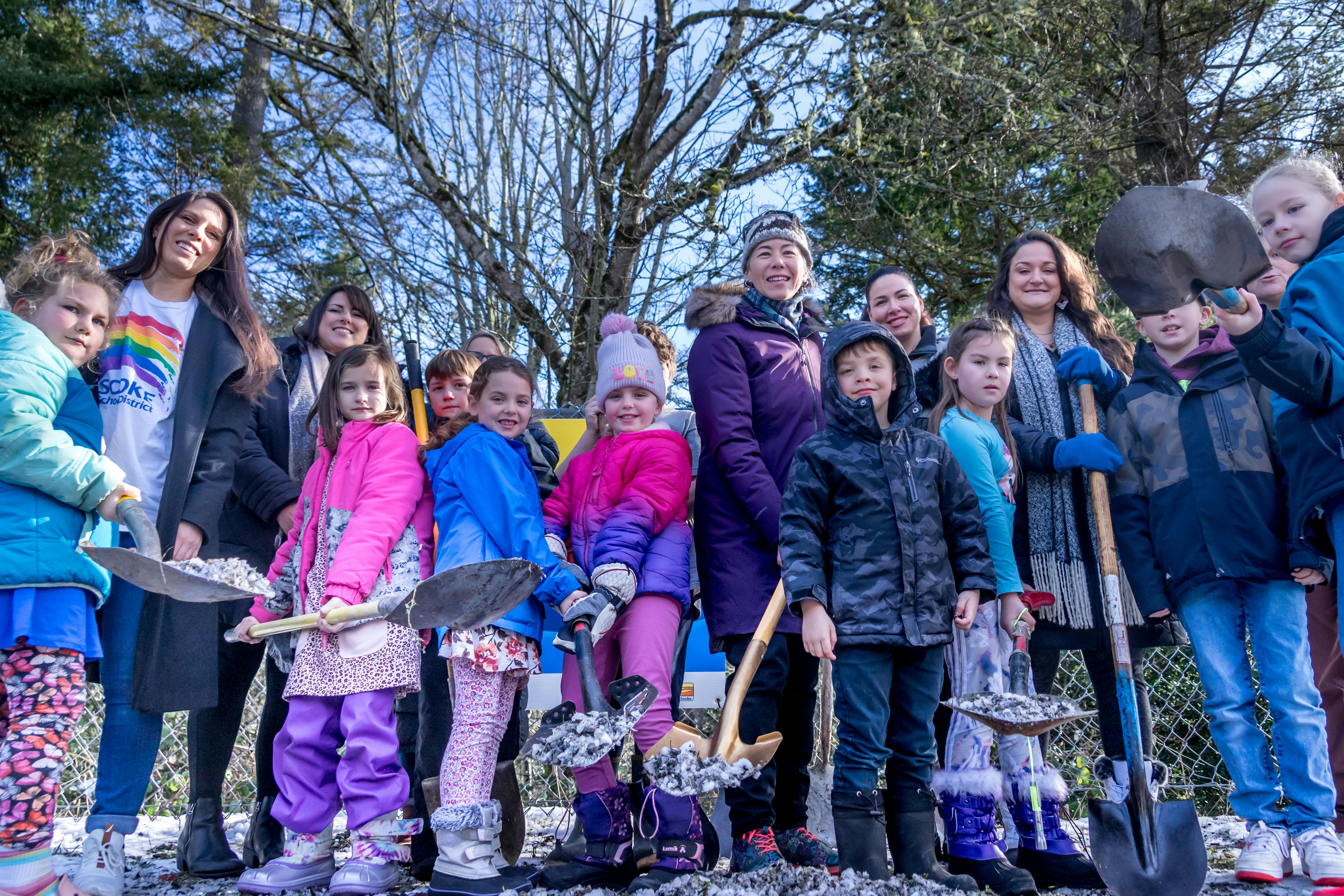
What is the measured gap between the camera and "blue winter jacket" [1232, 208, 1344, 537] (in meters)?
2.21

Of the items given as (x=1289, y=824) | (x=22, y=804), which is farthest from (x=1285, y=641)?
(x=22, y=804)

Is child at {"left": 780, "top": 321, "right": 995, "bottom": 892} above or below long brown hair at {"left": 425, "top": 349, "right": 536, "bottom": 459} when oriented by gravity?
below

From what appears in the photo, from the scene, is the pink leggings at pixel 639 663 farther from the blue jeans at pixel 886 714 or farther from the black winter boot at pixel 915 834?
the black winter boot at pixel 915 834

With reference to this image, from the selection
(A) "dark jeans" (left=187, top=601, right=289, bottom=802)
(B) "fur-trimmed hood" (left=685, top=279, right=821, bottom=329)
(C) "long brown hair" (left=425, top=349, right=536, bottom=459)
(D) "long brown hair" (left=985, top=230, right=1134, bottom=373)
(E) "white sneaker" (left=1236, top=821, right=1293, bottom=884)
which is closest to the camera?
(E) "white sneaker" (left=1236, top=821, right=1293, bottom=884)

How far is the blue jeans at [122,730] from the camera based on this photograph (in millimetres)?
2564

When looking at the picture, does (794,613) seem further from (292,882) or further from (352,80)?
(352,80)

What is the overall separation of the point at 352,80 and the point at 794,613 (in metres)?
4.91

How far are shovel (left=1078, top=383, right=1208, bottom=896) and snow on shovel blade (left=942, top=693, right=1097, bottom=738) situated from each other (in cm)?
21

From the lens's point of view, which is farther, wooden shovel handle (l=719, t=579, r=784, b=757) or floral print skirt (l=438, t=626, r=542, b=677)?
floral print skirt (l=438, t=626, r=542, b=677)

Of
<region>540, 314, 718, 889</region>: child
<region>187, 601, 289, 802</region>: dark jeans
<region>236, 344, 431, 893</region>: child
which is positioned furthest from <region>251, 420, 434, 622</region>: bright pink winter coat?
<region>540, 314, 718, 889</region>: child

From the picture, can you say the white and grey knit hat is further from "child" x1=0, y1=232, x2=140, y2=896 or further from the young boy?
"child" x1=0, y1=232, x2=140, y2=896

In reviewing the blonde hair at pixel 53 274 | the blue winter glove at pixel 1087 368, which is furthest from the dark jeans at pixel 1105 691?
the blonde hair at pixel 53 274

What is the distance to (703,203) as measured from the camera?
5543 mm

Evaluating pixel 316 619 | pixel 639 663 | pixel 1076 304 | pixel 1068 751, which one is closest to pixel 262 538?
pixel 316 619
